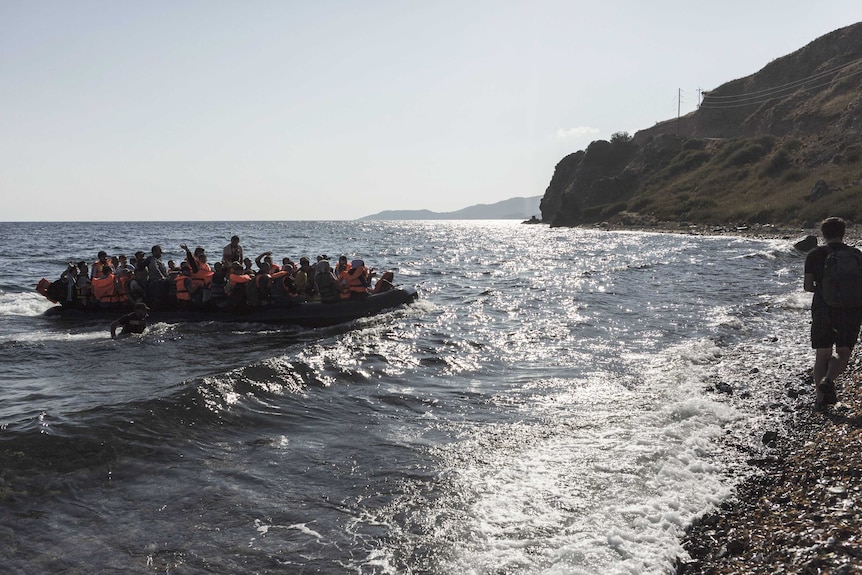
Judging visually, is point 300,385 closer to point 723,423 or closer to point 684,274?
point 723,423

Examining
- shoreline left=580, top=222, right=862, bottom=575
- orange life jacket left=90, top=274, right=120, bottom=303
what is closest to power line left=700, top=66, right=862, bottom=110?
orange life jacket left=90, top=274, right=120, bottom=303

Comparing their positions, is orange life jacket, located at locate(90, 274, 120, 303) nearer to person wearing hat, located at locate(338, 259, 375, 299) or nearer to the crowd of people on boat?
the crowd of people on boat

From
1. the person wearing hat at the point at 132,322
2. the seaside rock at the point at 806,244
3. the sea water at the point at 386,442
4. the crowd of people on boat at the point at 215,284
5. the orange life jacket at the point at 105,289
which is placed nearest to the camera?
the sea water at the point at 386,442

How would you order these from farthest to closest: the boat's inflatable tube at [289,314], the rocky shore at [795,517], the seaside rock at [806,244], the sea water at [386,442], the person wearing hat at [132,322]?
the seaside rock at [806,244] < the boat's inflatable tube at [289,314] < the person wearing hat at [132,322] < the sea water at [386,442] < the rocky shore at [795,517]

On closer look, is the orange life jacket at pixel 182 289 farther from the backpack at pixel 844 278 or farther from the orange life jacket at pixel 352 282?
the backpack at pixel 844 278

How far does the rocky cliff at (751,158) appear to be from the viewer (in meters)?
55.5

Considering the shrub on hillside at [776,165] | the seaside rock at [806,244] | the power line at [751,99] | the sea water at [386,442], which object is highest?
the power line at [751,99]

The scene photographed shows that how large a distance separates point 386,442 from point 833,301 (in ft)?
20.3

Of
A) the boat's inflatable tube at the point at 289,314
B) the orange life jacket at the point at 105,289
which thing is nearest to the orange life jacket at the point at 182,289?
the boat's inflatable tube at the point at 289,314

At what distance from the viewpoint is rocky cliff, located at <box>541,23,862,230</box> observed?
182ft

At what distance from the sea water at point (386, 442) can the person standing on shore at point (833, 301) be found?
0.88 metres

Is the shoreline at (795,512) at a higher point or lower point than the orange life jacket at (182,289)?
lower

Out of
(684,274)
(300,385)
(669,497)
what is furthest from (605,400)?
(684,274)

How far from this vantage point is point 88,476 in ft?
24.0
